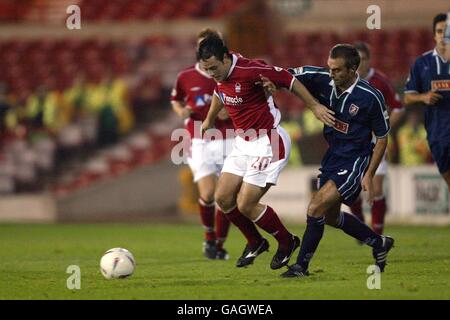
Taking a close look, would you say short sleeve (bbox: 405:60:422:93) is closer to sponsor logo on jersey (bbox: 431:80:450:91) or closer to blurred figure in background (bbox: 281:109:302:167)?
sponsor logo on jersey (bbox: 431:80:450:91)

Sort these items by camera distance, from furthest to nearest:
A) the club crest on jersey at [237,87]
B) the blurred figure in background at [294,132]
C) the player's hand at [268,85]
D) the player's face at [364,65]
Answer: the blurred figure in background at [294,132]
the player's face at [364,65]
the club crest on jersey at [237,87]
the player's hand at [268,85]

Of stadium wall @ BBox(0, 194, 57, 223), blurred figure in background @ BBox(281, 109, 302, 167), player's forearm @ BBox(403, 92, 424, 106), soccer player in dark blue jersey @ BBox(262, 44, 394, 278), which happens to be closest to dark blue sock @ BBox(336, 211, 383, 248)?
soccer player in dark blue jersey @ BBox(262, 44, 394, 278)

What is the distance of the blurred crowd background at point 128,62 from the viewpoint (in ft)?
72.1

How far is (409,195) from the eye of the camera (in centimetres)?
1688

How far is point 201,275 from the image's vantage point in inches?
356

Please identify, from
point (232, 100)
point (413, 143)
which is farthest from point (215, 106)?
point (413, 143)

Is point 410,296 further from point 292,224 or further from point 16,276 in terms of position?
point 292,224

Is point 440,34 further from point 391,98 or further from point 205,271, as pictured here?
point 205,271

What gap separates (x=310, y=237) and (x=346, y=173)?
24.4 inches

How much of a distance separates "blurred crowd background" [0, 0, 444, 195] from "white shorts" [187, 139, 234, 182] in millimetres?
8484

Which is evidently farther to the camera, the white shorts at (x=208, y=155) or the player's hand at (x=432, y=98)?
the white shorts at (x=208, y=155)

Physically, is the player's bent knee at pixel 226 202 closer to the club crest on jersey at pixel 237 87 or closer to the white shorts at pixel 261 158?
the white shorts at pixel 261 158

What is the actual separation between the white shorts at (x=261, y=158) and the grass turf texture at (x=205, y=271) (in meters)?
0.87

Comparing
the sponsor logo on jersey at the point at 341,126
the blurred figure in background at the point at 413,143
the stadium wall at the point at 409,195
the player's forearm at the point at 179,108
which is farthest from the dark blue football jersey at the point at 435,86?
the blurred figure in background at the point at 413,143
